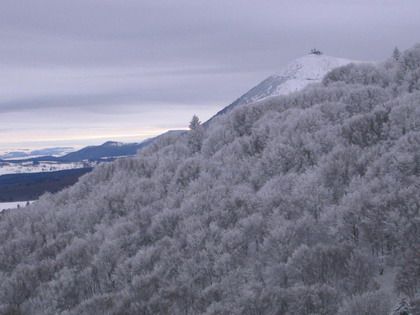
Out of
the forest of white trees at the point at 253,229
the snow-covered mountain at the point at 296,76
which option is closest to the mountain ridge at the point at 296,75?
the snow-covered mountain at the point at 296,76

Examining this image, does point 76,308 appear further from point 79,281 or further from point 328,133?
point 328,133

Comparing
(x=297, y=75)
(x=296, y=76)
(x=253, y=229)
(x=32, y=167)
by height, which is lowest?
(x=253, y=229)

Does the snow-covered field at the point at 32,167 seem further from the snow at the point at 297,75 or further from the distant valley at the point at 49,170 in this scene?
the snow at the point at 297,75

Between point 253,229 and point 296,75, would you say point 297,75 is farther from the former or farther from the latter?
point 253,229

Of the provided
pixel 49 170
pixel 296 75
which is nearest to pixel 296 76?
pixel 296 75

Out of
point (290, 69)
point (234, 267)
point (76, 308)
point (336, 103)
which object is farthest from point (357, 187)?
point (290, 69)

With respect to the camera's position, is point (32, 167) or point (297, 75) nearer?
point (32, 167)

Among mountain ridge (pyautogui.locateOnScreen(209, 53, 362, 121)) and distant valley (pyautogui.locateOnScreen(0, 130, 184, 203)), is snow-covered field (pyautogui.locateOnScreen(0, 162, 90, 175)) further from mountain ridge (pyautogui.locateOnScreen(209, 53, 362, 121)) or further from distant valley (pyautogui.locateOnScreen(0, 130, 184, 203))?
mountain ridge (pyautogui.locateOnScreen(209, 53, 362, 121))
